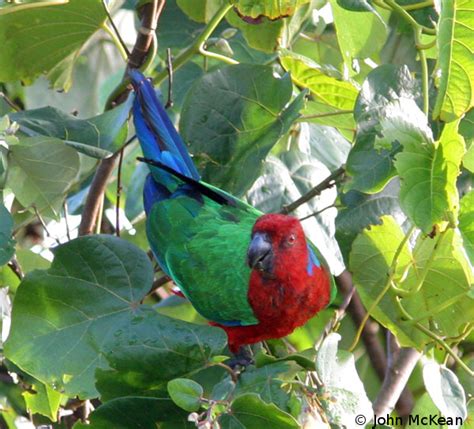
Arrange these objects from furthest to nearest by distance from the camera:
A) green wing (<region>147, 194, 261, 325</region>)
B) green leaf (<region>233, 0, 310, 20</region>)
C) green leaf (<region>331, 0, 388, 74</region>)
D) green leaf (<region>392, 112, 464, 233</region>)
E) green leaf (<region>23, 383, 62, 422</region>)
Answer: green wing (<region>147, 194, 261, 325</region>), green leaf (<region>23, 383, 62, 422</region>), green leaf (<region>331, 0, 388, 74</region>), green leaf (<region>233, 0, 310, 20</region>), green leaf (<region>392, 112, 464, 233</region>)

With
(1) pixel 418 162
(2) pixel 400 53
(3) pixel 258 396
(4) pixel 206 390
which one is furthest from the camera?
(2) pixel 400 53

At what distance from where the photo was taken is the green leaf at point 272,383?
1582 mm

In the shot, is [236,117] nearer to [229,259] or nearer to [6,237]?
[229,259]

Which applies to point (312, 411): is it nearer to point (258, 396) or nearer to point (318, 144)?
point (258, 396)

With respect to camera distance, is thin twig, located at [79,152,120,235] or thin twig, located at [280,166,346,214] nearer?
thin twig, located at [280,166,346,214]

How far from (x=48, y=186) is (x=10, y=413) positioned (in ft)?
2.52

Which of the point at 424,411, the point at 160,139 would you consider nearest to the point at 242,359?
the point at 424,411

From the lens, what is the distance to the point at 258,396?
4.86ft

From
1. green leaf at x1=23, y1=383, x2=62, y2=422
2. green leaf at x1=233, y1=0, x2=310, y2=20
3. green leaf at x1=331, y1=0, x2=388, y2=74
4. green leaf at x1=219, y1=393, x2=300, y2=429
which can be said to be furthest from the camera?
green leaf at x1=23, y1=383, x2=62, y2=422

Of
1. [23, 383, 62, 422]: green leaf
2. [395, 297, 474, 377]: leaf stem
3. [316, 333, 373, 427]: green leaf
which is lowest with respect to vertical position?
[23, 383, 62, 422]: green leaf

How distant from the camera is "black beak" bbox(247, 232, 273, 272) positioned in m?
2.33

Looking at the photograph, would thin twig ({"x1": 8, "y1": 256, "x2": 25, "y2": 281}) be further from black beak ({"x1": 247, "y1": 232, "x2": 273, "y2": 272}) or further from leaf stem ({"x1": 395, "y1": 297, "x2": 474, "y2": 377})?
leaf stem ({"x1": 395, "y1": 297, "x2": 474, "y2": 377})

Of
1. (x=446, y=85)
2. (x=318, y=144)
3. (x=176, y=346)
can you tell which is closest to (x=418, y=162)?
(x=446, y=85)

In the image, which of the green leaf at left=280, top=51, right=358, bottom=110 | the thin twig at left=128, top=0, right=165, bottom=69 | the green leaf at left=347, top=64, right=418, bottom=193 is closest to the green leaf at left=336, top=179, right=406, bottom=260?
the green leaf at left=347, top=64, right=418, bottom=193
